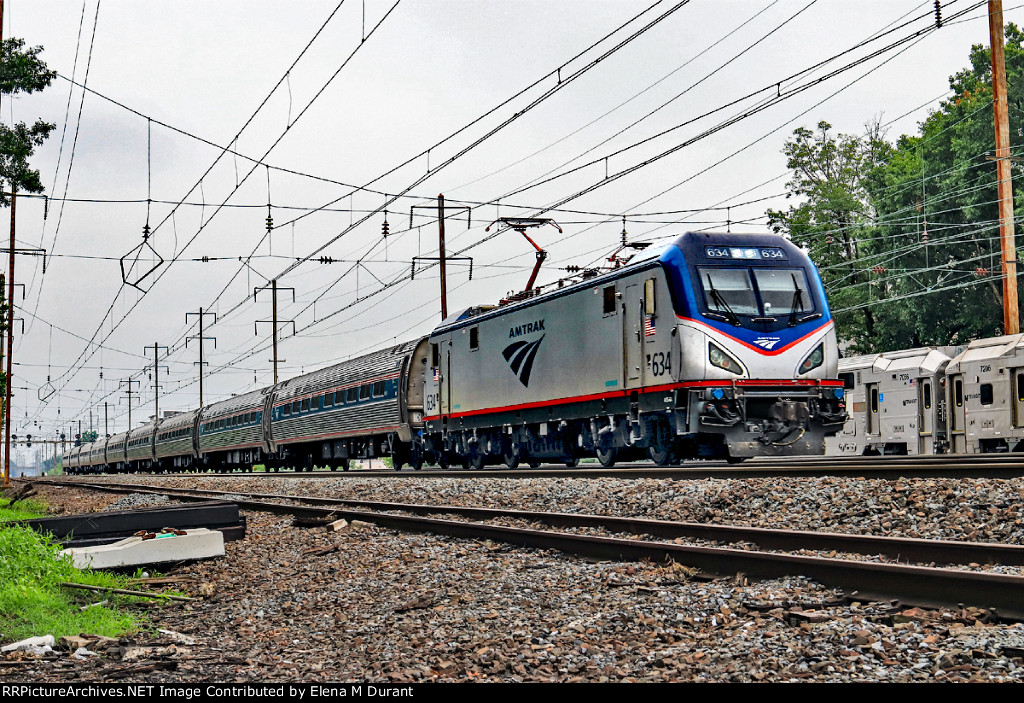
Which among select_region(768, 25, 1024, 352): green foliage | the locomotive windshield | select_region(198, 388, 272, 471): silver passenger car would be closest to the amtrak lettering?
the locomotive windshield

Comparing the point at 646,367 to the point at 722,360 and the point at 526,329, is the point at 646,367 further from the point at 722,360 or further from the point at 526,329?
the point at 526,329

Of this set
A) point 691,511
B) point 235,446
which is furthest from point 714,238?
point 235,446

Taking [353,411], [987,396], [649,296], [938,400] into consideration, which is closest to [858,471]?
[649,296]

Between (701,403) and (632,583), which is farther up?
(701,403)

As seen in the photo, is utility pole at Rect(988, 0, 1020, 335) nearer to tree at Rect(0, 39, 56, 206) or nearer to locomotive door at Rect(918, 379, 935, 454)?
locomotive door at Rect(918, 379, 935, 454)

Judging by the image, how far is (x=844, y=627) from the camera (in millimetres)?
5809

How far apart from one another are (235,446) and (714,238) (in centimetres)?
3564

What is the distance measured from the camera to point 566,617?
6.74m

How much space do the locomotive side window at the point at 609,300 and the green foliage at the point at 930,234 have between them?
19.2m

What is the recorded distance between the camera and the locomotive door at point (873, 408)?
30.4 meters

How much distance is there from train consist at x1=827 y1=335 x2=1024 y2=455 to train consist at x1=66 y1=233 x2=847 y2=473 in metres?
8.59

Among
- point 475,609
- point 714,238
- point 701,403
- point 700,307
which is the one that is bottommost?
point 475,609

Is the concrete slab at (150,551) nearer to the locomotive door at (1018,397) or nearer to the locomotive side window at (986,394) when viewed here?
the locomotive door at (1018,397)
